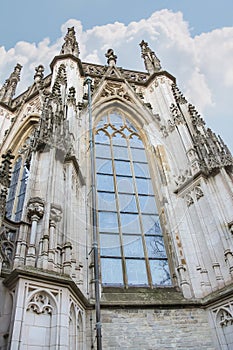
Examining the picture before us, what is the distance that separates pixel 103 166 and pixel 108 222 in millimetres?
2164

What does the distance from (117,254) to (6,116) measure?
8688 millimetres

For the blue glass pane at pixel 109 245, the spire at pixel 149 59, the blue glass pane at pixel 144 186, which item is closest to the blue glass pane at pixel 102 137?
the blue glass pane at pixel 144 186

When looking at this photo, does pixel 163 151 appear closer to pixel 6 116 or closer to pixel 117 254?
pixel 117 254

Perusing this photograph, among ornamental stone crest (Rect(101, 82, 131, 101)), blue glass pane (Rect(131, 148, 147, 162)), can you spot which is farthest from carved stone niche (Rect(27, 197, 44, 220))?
ornamental stone crest (Rect(101, 82, 131, 101))

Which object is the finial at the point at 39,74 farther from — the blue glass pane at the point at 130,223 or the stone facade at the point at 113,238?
the blue glass pane at the point at 130,223

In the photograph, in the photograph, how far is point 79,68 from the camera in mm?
12922

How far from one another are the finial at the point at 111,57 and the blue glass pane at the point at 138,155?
21.3 feet

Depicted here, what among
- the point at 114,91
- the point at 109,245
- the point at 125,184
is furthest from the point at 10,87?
the point at 109,245

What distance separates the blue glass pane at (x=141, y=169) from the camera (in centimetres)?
970

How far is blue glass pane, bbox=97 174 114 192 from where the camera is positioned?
886 cm

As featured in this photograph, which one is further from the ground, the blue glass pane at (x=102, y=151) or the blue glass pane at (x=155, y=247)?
the blue glass pane at (x=102, y=151)

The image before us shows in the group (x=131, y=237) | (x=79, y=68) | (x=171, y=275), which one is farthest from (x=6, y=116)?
(x=171, y=275)

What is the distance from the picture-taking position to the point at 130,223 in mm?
8141

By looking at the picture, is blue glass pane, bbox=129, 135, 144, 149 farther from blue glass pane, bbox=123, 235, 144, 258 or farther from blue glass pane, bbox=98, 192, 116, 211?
blue glass pane, bbox=123, 235, 144, 258
